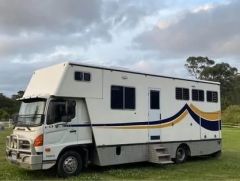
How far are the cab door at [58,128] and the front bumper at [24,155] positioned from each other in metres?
0.31

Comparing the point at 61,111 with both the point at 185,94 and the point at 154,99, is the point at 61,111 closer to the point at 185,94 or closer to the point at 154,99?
the point at 154,99

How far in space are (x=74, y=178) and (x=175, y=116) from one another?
5840 mm

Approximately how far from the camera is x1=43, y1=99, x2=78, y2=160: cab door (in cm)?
1324

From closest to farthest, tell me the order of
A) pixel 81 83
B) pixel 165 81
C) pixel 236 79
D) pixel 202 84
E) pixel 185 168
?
pixel 81 83
pixel 185 168
pixel 165 81
pixel 202 84
pixel 236 79

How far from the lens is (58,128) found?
13.6m

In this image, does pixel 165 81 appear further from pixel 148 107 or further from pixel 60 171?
pixel 60 171

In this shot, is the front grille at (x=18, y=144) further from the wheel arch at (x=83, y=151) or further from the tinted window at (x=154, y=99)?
the tinted window at (x=154, y=99)

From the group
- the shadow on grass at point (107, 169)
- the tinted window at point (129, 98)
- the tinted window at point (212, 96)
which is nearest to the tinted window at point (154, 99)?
the tinted window at point (129, 98)

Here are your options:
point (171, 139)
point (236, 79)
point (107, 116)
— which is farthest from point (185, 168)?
point (236, 79)

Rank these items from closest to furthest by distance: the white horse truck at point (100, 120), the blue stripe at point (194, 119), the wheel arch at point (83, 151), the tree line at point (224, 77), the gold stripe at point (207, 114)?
the white horse truck at point (100, 120) → the wheel arch at point (83, 151) → the blue stripe at point (194, 119) → the gold stripe at point (207, 114) → the tree line at point (224, 77)

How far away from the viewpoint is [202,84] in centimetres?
1916

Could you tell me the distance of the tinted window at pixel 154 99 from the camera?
16.7 metres

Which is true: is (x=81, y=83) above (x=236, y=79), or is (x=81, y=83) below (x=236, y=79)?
below

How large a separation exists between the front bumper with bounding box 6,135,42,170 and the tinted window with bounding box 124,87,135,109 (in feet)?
13.5
